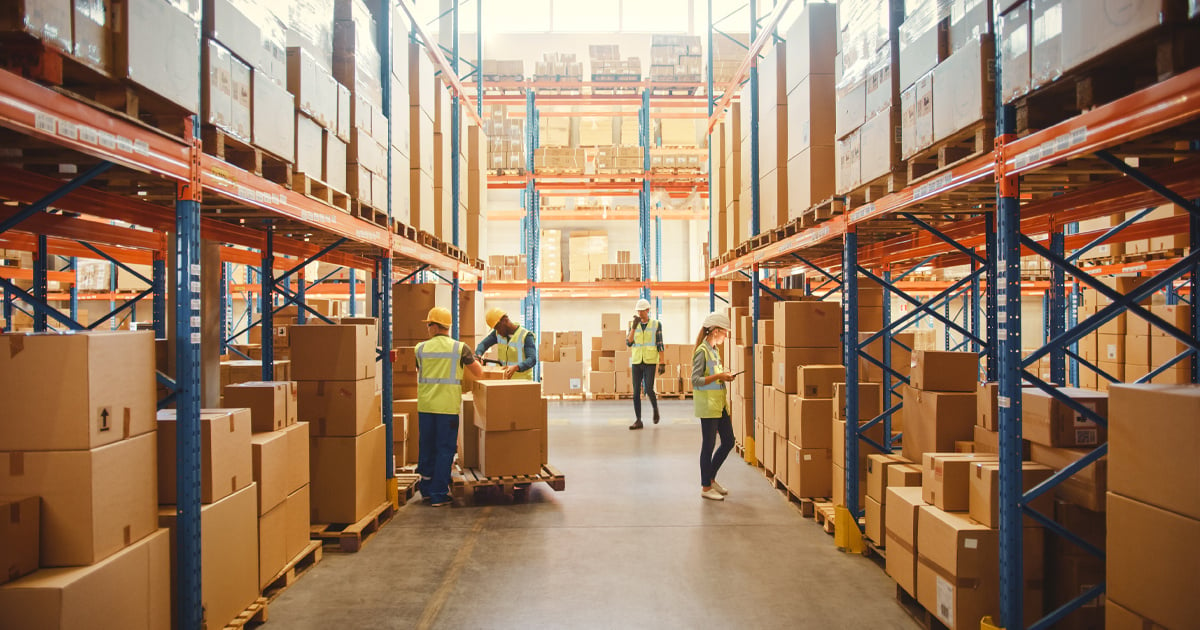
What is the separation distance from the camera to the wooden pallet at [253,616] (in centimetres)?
379

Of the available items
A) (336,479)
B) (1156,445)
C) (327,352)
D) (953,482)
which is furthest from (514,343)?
(1156,445)

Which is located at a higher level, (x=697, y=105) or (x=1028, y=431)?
(x=697, y=105)

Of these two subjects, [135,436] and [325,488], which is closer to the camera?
[135,436]

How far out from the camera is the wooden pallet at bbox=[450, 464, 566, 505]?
669cm

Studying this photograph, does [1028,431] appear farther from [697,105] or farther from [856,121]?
[697,105]

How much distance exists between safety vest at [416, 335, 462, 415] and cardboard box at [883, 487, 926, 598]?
12.5 ft

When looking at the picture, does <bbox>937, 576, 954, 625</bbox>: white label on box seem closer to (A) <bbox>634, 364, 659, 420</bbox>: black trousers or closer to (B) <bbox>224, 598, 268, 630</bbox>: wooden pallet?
(B) <bbox>224, 598, 268, 630</bbox>: wooden pallet

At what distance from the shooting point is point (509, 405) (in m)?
6.64

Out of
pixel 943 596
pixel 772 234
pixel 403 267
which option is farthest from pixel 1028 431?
pixel 403 267

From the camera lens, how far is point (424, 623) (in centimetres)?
407

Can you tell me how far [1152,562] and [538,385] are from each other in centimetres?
490

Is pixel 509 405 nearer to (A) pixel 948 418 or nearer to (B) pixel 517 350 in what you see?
(B) pixel 517 350

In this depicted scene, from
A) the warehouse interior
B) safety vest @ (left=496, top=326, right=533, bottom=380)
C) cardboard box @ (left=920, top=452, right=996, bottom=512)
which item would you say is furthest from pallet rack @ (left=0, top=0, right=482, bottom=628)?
cardboard box @ (left=920, top=452, right=996, bottom=512)

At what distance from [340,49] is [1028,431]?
18.9 feet
